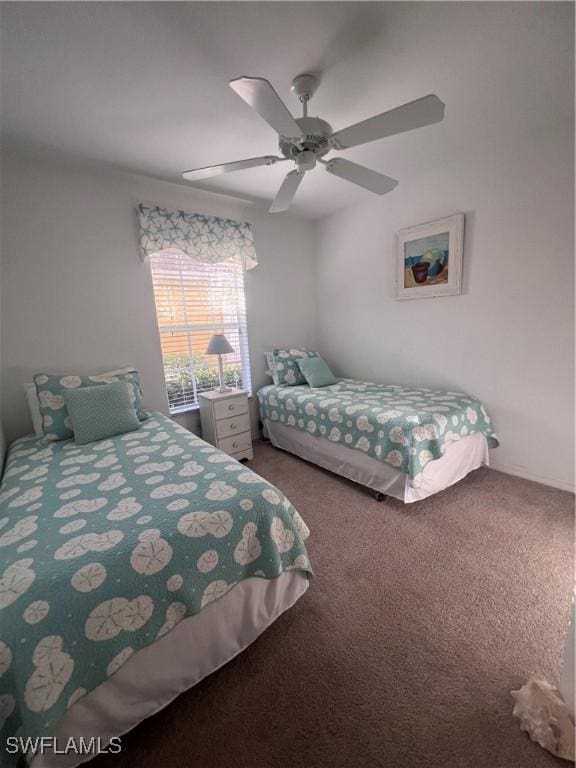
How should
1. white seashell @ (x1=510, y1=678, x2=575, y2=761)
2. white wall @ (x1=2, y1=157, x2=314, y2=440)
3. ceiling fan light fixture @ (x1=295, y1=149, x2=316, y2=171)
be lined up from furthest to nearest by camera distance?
white wall @ (x1=2, y1=157, x2=314, y2=440) < ceiling fan light fixture @ (x1=295, y1=149, x2=316, y2=171) < white seashell @ (x1=510, y1=678, x2=575, y2=761)

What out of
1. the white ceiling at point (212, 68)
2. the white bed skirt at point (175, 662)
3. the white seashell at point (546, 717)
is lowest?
the white seashell at point (546, 717)

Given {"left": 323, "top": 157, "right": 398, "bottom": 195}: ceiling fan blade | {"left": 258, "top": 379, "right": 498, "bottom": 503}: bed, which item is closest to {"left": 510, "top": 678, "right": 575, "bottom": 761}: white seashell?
{"left": 258, "top": 379, "right": 498, "bottom": 503}: bed

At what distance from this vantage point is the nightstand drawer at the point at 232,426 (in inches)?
110

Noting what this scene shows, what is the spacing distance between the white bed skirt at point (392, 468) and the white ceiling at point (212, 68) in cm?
217

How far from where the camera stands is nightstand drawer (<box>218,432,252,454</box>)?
9.29 ft

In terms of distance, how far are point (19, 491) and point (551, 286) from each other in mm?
3410

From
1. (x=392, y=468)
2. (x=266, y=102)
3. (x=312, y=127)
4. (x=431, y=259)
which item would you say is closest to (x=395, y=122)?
(x=312, y=127)

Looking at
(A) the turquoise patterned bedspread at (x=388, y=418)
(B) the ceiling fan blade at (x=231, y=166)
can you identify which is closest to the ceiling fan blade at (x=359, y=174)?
(B) the ceiling fan blade at (x=231, y=166)

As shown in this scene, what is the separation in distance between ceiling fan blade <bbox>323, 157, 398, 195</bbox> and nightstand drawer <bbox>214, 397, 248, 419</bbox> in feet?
6.33

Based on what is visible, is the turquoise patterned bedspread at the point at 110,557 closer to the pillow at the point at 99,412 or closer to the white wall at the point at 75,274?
the pillow at the point at 99,412

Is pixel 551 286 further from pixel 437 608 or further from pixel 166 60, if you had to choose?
pixel 166 60

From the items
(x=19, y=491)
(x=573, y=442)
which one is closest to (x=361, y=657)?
(x=19, y=491)

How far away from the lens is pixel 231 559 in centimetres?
114

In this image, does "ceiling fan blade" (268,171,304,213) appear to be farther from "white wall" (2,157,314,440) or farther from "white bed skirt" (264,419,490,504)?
"white bed skirt" (264,419,490,504)
